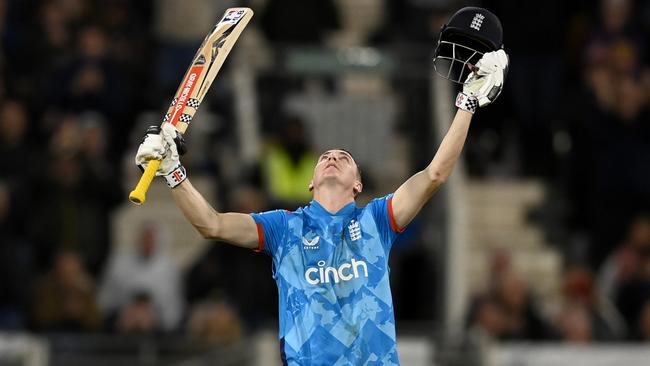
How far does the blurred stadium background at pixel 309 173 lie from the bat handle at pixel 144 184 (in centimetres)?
467

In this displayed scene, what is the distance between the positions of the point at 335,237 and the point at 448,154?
702mm

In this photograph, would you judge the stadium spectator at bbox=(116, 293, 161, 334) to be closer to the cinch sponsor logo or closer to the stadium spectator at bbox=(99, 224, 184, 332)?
the stadium spectator at bbox=(99, 224, 184, 332)

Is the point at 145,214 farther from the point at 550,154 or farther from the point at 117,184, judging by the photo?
the point at 550,154

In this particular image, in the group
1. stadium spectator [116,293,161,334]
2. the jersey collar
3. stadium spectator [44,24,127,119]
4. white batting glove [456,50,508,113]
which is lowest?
stadium spectator [116,293,161,334]

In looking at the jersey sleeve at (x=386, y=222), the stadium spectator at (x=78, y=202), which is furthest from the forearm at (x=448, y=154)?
the stadium spectator at (x=78, y=202)

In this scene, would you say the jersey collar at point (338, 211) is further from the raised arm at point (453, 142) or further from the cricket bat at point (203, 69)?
the cricket bat at point (203, 69)

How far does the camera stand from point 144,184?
9.23m

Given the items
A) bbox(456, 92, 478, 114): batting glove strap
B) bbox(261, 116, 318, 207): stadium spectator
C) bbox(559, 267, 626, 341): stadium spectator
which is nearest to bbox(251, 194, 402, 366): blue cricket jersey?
bbox(456, 92, 478, 114): batting glove strap

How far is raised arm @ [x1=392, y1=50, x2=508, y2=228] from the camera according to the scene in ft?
31.4

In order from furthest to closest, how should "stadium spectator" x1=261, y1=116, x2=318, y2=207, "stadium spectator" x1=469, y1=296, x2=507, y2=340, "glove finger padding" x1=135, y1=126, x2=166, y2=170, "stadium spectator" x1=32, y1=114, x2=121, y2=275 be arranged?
1. "stadium spectator" x1=261, y1=116, x2=318, y2=207
2. "stadium spectator" x1=32, y1=114, x2=121, y2=275
3. "stadium spectator" x1=469, y1=296, x2=507, y2=340
4. "glove finger padding" x1=135, y1=126, x2=166, y2=170

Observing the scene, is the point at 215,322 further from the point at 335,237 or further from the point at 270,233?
the point at 335,237

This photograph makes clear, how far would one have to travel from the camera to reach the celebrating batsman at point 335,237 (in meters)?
9.46

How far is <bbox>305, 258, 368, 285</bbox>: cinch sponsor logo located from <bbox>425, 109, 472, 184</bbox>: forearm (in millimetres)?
550

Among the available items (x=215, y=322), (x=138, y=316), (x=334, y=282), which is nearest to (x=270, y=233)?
(x=334, y=282)
